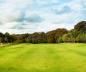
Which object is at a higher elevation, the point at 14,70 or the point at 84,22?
the point at 84,22

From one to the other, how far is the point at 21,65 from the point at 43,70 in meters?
3.21

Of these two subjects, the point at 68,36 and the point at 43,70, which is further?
the point at 68,36

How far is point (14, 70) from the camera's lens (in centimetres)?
1930

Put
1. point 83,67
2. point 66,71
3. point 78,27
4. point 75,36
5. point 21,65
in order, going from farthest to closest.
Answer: point 78,27, point 75,36, point 21,65, point 83,67, point 66,71

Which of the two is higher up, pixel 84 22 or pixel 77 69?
pixel 84 22

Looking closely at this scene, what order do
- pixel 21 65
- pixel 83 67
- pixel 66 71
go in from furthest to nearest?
pixel 21 65 < pixel 83 67 < pixel 66 71

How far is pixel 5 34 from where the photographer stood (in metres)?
197

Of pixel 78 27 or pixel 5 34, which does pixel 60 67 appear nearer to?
pixel 78 27

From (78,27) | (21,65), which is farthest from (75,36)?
(21,65)

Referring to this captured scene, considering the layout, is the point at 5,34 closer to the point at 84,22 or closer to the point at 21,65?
the point at 84,22

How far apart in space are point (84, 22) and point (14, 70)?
18146 cm

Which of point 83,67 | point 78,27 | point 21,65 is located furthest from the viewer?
point 78,27

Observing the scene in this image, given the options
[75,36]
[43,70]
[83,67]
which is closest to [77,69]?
[83,67]

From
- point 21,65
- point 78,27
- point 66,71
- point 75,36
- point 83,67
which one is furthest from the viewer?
point 78,27
